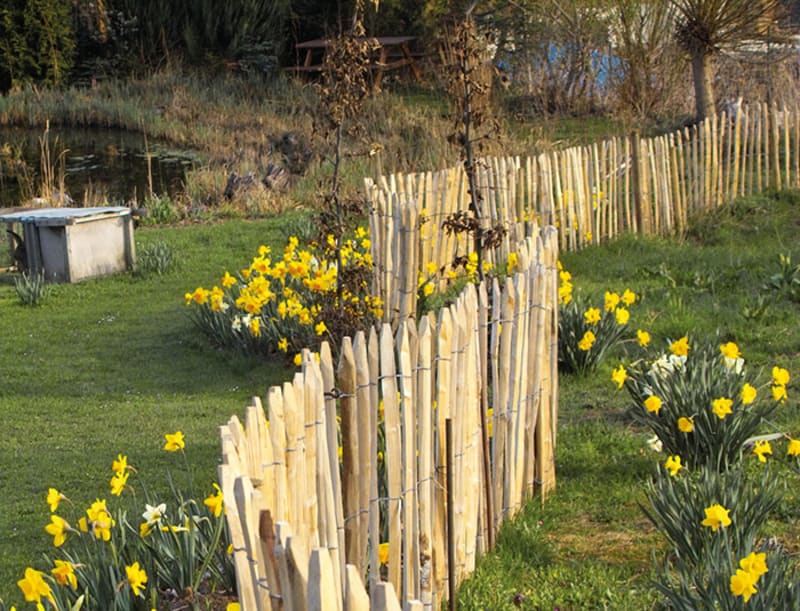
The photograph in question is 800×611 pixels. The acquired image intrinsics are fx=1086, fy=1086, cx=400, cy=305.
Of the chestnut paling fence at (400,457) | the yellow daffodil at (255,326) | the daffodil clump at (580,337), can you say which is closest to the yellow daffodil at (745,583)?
the chestnut paling fence at (400,457)

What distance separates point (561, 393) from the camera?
20.5ft

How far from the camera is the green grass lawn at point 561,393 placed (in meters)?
4.16

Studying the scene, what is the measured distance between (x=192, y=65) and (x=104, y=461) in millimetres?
27822

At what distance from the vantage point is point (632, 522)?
14.6 feet

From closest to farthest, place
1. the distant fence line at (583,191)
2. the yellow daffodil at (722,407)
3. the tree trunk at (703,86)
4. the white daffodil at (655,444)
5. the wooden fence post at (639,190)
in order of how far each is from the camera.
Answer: the yellow daffodil at (722,407), the white daffodil at (655,444), the distant fence line at (583,191), the wooden fence post at (639,190), the tree trunk at (703,86)

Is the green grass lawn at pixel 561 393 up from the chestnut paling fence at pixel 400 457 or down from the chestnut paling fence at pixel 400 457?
down

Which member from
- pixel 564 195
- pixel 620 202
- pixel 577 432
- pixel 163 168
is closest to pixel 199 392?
pixel 577 432

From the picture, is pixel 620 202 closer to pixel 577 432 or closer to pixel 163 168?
pixel 577 432

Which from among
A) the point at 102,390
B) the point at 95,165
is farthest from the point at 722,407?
the point at 95,165

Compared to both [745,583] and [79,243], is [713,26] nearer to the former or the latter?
[79,243]

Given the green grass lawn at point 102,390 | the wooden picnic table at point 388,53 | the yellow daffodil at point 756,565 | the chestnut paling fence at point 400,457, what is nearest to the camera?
the chestnut paling fence at point 400,457

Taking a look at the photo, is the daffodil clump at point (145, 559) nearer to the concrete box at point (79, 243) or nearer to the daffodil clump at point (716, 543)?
the daffodil clump at point (716, 543)

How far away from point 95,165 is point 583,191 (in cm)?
1311

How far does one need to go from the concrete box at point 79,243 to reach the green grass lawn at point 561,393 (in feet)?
0.94
